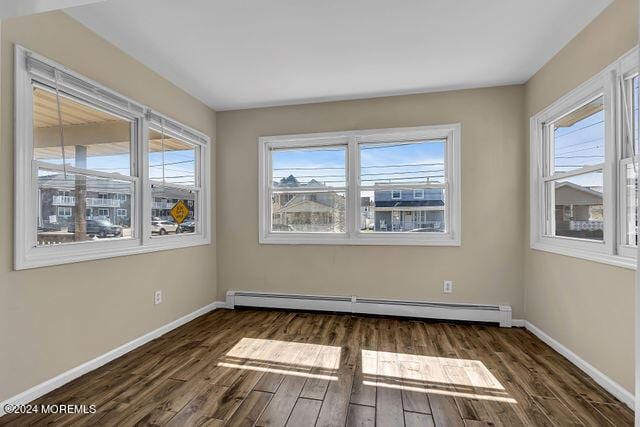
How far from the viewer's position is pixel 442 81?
322 cm

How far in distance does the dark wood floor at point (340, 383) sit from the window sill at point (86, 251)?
0.86 m

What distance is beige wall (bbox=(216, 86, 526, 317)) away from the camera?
333 cm

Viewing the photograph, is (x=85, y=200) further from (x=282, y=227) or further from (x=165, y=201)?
(x=282, y=227)

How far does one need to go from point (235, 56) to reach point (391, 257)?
103 inches

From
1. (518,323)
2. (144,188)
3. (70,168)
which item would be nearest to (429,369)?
(518,323)

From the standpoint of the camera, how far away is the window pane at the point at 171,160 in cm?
304

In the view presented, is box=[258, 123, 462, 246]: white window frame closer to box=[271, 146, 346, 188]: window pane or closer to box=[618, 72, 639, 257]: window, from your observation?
box=[271, 146, 346, 188]: window pane

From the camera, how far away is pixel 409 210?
3639mm

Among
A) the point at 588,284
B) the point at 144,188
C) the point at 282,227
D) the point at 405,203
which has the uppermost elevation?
the point at 144,188

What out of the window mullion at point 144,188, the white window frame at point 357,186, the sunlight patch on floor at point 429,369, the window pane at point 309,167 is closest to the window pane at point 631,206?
the sunlight patch on floor at point 429,369

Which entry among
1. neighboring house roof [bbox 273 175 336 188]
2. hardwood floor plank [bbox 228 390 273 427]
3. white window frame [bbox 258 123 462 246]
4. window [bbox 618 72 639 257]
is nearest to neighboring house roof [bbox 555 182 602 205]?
window [bbox 618 72 639 257]

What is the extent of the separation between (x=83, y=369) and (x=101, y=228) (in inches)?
41.2

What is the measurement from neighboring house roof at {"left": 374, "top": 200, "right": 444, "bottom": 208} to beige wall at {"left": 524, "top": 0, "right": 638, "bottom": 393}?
1.08 meters

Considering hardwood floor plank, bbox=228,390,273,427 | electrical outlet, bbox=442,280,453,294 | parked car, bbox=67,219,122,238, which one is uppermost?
parked car, bbox=67,219,122,238
